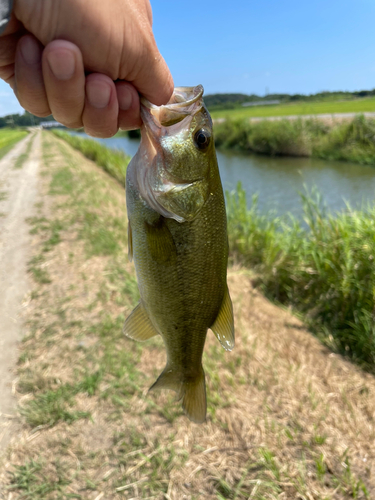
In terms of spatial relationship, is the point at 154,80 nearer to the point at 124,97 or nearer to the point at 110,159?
the point at 124,97

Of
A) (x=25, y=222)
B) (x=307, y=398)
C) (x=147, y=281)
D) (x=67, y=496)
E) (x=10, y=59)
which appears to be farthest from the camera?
(x=25, y=222)

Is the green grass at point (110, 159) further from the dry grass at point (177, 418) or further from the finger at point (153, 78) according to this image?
the finger at point (153, 78)

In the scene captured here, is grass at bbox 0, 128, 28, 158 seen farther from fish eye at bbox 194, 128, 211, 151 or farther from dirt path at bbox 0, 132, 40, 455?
fish eye at bbox 194, 128, 211, 151

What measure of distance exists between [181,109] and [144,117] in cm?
18

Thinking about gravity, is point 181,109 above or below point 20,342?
above

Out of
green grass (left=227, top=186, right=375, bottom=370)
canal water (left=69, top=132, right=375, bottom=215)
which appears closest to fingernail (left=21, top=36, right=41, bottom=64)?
green grass (left=227, top=186, right=375, bottom=370)

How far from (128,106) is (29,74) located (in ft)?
1.47

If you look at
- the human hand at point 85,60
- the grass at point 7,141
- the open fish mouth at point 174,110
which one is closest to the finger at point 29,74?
the human hand at point 85,60

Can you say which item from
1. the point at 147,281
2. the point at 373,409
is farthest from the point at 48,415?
the point at 373,409

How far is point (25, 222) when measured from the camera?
812 cm

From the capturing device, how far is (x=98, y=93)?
4.70 feet

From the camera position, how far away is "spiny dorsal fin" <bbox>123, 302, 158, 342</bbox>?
1716 mm

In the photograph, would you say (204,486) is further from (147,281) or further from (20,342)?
(20,342)

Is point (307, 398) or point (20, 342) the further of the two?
point (20, 342)
